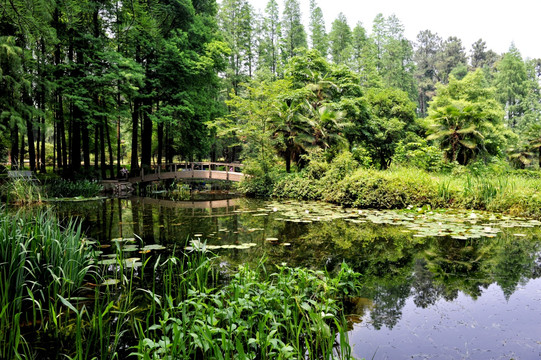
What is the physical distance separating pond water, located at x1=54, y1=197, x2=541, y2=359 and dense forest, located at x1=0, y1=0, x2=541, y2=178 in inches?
182

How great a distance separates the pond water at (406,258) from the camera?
2.59m

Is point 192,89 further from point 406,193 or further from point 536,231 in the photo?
point 536,231

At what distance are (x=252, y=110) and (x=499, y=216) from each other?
1174 centimetres

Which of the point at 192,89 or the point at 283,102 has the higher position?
the point at 192,89

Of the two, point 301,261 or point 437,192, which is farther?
point 437,192

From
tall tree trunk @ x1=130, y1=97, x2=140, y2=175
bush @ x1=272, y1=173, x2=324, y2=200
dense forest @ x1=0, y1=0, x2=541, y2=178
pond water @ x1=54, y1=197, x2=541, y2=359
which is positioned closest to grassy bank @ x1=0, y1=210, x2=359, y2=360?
pond water @ x1=54, y1=197, x2=541, y2=359

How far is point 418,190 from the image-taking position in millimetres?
9625

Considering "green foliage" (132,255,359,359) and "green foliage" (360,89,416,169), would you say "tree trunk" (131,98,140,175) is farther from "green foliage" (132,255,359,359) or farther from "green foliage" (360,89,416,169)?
"green foliage" (132,255,359,359)

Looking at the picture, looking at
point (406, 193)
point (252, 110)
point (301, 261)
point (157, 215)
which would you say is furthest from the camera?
point (252, 110)

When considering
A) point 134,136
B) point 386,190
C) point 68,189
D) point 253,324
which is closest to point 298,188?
point 386,190

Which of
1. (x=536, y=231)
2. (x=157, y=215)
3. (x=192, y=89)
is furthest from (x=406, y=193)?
(x=192, y=89)

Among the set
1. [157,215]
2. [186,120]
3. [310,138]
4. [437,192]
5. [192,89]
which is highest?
[192,89]

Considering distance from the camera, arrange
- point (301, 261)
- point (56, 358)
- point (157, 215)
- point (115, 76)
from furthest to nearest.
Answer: point (115, 76) < point (157, 215) < point (301, 261) < point (56, 358)

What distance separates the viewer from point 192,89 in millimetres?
18500
